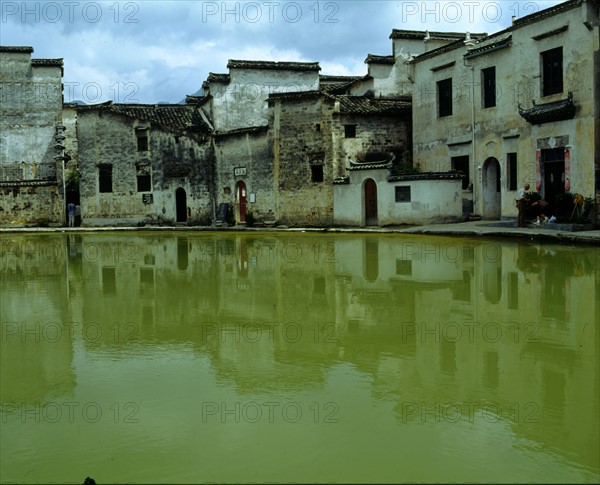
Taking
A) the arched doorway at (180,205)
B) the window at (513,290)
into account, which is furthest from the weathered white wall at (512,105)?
the arched doorway at (180,205)

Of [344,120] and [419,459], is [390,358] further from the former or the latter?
[344,120]

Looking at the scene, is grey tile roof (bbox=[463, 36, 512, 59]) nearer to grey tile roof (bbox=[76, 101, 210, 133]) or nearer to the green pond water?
the green pond water

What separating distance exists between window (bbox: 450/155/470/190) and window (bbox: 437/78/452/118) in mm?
1769

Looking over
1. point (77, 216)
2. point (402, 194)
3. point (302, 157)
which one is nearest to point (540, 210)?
point (402, 194)

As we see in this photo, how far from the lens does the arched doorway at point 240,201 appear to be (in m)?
33.1

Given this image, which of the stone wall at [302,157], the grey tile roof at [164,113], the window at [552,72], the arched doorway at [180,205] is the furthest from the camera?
the arched doorway at [180,205]

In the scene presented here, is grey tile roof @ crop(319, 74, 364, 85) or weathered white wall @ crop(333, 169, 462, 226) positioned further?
grey tile roof @ crop(319, 74, 364, 85)

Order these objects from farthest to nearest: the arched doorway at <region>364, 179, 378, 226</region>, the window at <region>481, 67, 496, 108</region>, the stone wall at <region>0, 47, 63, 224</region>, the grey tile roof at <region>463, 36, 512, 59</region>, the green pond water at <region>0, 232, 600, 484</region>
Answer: the stone wall at <region>0, 47, 63, 224</region> → the arched doorway at <region>364, 179, 378, 226</region> → the window at <region>481, 67, 496, 108</region> → the grey tile roof at <region>463, 36, 512, 59</region> → the green pond water at <region>0, 232, 600, 484</region>

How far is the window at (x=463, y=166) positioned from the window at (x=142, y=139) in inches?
608

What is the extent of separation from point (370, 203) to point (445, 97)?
492 centimetres

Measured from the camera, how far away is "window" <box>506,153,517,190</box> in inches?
955

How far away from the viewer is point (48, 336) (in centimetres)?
877

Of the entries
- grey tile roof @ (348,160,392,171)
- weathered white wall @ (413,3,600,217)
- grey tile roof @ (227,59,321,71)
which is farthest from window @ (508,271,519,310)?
grey tile roof @ (227,59,321,71)

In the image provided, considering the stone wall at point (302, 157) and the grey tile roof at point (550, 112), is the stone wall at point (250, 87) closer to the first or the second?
the stone wall at point (302, 157)
